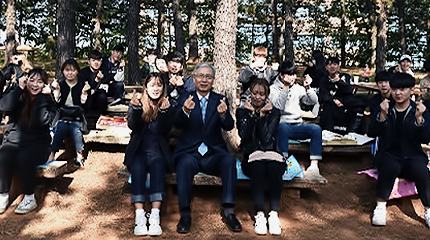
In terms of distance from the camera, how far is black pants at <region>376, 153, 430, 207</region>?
471 centimetres

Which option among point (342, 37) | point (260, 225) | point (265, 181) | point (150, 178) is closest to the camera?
point (260, 225)

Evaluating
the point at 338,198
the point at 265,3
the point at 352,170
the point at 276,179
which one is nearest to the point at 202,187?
the point at 276,179

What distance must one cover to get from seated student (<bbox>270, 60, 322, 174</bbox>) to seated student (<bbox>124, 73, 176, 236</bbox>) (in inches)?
65.2

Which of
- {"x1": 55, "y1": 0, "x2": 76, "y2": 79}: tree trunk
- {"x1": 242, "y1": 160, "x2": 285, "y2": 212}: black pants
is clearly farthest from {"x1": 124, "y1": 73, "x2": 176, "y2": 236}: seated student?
{"x1": 55, "y1": 0, "x2": 76, "y2": 79}: tree trunk

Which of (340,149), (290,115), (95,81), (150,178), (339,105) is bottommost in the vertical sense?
(150,178)

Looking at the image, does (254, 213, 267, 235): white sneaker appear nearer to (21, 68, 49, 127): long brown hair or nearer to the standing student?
(21, 68, 49, 127): long brown hair

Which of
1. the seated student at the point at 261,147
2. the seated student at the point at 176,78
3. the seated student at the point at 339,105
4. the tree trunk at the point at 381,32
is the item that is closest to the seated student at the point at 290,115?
the seated student at the point at 261,147

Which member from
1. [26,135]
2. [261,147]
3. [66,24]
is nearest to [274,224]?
[261,147]

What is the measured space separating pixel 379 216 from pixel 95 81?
459 cm

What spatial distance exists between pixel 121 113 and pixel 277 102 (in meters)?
2.98

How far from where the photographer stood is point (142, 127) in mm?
4730

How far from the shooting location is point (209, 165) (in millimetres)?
4719

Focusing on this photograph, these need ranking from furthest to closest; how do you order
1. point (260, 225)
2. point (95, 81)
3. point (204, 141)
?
point (95, 81)
point (204, 141)
point (260, 225)

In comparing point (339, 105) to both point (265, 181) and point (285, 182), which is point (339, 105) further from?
point (265, 181)
